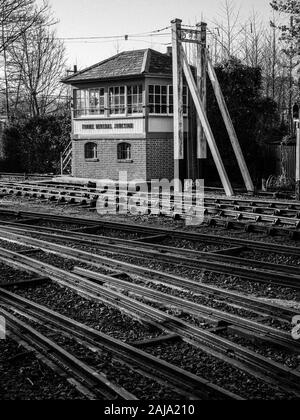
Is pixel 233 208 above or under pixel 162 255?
above

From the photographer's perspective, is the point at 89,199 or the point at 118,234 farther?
the point at 89,199

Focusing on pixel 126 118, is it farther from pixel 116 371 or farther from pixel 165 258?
pixel 116 371

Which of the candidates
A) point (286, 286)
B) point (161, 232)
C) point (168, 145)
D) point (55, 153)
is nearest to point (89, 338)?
point (286, 286)

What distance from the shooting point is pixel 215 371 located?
17.7 feet

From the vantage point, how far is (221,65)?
26.2 metres

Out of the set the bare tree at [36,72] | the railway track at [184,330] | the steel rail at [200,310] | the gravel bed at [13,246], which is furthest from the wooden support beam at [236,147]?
the bare tree at [36,72]

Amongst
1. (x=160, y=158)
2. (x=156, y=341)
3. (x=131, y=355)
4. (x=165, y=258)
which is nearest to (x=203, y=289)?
(x=156, y=341)

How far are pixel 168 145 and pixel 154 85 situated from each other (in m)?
2.64

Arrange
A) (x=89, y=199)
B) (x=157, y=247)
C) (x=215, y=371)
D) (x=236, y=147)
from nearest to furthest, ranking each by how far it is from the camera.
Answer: (x=215, y=371)
(x=157, y=247)
(x=89, y=199)
(x=236, y=147)

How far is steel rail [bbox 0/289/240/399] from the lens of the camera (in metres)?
4.92

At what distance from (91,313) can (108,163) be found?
1908cm

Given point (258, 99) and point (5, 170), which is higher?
point (258, 99)

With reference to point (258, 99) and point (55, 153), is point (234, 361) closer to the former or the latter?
point (258, 99)

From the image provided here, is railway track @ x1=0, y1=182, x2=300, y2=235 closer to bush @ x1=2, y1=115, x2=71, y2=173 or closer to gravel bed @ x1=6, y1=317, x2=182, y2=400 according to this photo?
gravel bed @ x1=6, y1=317, x2=182, y2=400
